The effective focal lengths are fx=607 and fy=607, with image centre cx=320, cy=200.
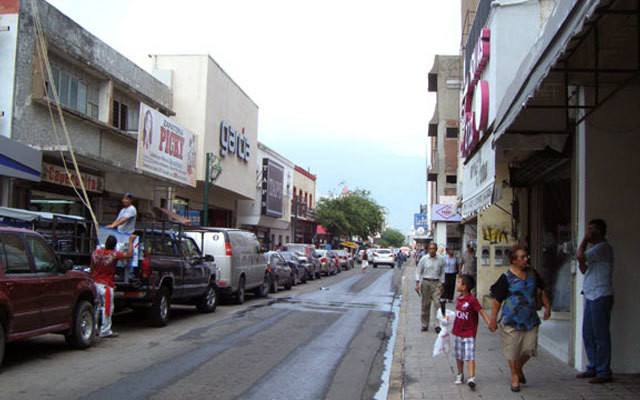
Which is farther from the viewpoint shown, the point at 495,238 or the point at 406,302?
the point at 406,302

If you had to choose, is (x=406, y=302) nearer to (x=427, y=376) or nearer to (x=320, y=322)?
(x=320, y=322)

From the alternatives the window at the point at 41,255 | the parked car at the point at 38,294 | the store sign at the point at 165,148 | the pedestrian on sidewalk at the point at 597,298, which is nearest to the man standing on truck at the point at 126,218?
the parked car at the point at 38,294

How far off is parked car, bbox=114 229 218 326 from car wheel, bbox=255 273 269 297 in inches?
187

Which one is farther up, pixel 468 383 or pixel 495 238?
pixel 495 238

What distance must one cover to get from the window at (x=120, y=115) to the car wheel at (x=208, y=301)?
8.93 m

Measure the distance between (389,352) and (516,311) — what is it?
4230 millimetres

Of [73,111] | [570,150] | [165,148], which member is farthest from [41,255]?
[165,148]

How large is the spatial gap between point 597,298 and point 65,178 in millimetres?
15822

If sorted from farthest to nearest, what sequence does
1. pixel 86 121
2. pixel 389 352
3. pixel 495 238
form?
1. pixel 86 121
2. pixel 495 238
3. pixel 389 352

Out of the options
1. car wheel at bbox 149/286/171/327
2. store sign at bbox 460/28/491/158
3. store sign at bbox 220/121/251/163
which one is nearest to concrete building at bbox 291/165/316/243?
store sign at bbox 220/121/251/163

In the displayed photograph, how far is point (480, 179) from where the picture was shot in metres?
10.6

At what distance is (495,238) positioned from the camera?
15766 mm

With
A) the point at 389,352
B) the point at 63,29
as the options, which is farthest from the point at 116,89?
the point at 389,352

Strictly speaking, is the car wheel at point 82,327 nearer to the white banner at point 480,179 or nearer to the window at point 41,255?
the window at point 41,255
